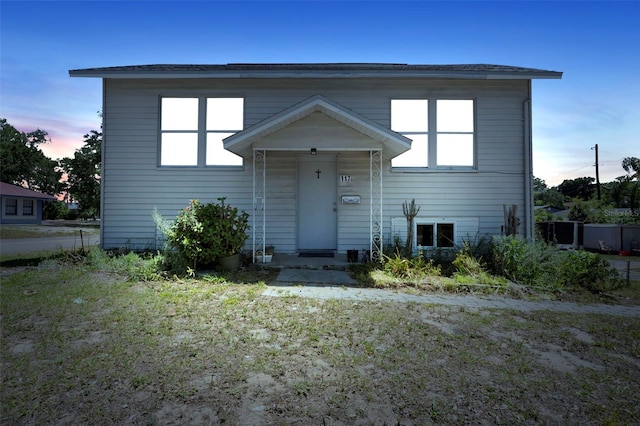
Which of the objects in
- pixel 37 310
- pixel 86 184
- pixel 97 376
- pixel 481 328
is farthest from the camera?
pixel 86 184

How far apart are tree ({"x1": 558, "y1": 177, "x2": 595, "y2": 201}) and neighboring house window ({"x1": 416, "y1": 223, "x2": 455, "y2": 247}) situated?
63.1m

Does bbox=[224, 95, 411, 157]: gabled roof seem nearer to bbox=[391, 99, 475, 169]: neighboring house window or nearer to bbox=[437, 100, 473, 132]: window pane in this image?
bbox=[391, 99, 475, 169]: neighboring house window

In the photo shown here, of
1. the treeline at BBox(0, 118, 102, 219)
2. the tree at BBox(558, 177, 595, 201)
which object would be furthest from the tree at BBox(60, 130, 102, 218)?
the tree at BBox(558, 177, 595, 201)

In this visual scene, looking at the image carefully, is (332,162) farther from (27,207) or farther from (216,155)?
(27,207)

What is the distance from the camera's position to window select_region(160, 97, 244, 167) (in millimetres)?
9156

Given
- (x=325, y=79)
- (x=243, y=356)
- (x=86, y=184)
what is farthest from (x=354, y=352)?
(x=86, y=184)

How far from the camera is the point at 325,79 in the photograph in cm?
905

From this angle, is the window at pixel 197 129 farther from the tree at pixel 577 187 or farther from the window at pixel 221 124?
the tree at pixel 577 187

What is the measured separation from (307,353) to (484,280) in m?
4.37

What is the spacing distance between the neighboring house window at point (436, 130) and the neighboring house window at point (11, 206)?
116ft

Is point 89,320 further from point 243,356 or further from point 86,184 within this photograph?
point 86,184

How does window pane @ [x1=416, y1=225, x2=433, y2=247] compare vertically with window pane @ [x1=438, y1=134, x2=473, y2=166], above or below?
below

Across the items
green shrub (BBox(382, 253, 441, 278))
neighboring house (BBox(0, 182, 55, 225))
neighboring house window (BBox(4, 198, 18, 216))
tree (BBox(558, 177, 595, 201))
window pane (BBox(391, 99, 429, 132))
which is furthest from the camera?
tree (BBox(558, 177, 595, 201))

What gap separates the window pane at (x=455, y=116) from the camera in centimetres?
916
